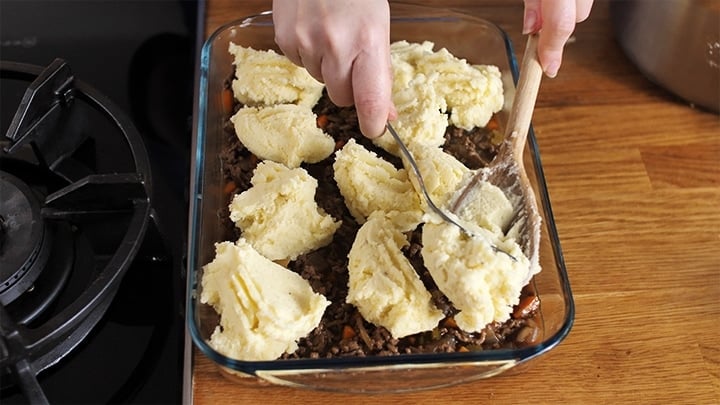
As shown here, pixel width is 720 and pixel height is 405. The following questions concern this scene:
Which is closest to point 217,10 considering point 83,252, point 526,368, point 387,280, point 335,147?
point 335,147

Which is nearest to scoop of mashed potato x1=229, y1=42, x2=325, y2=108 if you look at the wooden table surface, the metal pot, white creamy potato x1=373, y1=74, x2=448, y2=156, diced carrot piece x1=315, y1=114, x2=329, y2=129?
diced carrot piece x1=315, y1=114, x2=329, y2=129

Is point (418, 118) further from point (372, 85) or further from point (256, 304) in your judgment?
point (256, 304)

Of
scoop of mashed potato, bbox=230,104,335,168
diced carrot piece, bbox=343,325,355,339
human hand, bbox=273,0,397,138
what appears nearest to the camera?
human hand, bbox=273,0,397,138

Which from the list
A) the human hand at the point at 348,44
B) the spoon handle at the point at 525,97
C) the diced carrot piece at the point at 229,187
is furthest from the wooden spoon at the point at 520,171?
the diced carrot piece at the point at 229,187

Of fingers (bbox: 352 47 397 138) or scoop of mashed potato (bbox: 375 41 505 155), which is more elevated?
fingers (bbox: 352 47 397 138)

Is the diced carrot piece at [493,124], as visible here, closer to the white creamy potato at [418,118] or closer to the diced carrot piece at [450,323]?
the white creamy potato at [418,118]

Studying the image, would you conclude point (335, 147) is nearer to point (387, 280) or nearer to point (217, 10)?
point (387, 280)

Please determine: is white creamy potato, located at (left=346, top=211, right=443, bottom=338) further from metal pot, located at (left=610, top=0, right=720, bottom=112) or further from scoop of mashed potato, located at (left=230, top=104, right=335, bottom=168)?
metal pot, located at (left=610, top=0, right=720, bottom=112)
